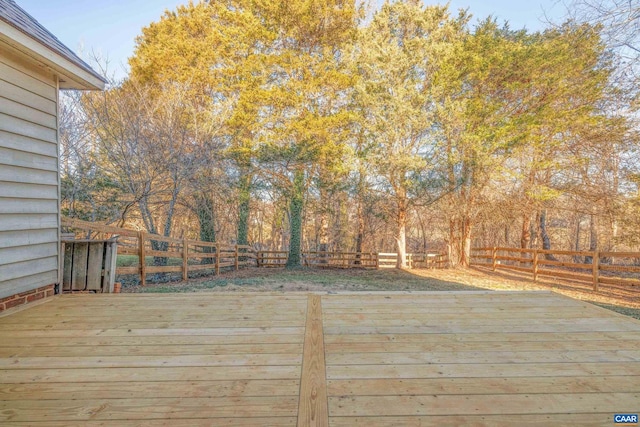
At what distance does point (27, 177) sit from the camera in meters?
2.53

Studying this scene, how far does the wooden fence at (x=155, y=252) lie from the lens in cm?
455

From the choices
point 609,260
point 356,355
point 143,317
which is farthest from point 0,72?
point 609,260

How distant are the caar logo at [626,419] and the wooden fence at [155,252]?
474cm

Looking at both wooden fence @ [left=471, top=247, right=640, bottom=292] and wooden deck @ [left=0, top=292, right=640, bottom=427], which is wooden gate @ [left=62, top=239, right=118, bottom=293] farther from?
wooden fence @ [left=471, top=247, right=640, bottom=292]

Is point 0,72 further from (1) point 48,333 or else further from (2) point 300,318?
(2) point 300,318

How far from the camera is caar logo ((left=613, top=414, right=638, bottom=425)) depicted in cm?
120

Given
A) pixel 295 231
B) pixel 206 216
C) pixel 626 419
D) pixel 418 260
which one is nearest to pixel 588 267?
pixel 418 260

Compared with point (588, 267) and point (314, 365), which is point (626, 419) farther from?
point (588, 267)

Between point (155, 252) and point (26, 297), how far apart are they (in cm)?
321

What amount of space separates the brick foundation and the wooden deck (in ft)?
0.53

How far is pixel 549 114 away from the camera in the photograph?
27.8ft

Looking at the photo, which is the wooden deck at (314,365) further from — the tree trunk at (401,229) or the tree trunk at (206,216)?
the tree trunk at (401,229)

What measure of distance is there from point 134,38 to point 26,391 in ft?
42.1

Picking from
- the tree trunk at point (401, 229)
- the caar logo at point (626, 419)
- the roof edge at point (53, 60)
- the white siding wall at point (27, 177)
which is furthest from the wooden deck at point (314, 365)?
the tree trunk at point (401, 229)
